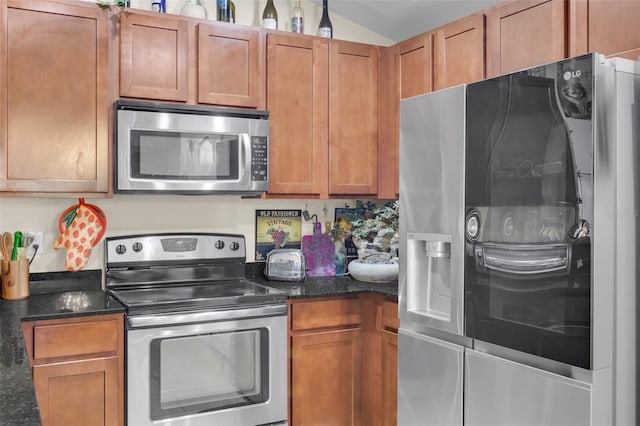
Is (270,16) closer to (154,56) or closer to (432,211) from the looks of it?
(154,56)

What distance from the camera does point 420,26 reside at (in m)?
3.49

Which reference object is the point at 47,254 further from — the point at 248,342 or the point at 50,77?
the point at 248,342

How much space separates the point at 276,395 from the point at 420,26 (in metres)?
2.22

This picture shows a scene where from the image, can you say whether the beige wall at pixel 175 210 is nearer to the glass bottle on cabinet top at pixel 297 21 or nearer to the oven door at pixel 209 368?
the glass bottle on cabinet top at pixel 297 21

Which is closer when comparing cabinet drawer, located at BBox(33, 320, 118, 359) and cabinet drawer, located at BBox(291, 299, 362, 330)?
cabinet drawer, located at BBox(33, 320, 118, 359)

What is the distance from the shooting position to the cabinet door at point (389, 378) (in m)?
2.80

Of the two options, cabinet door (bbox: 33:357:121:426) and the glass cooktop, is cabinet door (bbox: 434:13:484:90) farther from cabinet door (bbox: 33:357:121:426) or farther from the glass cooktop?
cabinet door (bbox: 33:357:121:426)

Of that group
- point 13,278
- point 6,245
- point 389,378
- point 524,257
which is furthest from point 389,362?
point 6,245

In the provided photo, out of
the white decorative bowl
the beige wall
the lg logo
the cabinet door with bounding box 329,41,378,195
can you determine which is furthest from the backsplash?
the lg logo

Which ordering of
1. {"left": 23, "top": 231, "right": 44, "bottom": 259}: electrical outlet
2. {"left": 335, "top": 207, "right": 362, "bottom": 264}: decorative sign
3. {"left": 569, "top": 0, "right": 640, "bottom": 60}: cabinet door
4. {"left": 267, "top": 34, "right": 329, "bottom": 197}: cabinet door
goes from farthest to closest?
{"left": 335, "top": 207, "right": 362, "bottom": 264}: decorative sign, {"left": 267, "top": 34, "right": 329, "bottom": 197}: cabinet door, {"left": 23, "top": 231, "right": 44, "bottom": 259}: electrical outlet, {"left": 569, "top": 0, "right": 640, "bottom": 60}: cabinet door

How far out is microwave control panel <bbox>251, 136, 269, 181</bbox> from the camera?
300cm

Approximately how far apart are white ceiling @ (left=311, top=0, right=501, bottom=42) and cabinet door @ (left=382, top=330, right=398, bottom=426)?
1732 mm

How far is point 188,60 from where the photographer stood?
2914mm

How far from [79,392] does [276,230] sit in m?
1.41
